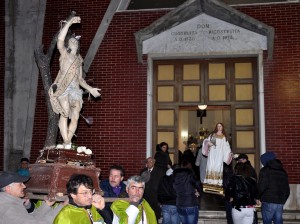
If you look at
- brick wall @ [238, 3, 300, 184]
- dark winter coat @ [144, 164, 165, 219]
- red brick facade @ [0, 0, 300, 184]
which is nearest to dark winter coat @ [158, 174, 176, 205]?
dark winter coat @ [144, 164, 165, 219]

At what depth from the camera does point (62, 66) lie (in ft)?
20.8

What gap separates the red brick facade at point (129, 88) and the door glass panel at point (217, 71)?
3.91 feet

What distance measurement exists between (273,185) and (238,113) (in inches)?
169

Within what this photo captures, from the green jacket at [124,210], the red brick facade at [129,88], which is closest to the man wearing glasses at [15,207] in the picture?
the green jacket at [124,210]

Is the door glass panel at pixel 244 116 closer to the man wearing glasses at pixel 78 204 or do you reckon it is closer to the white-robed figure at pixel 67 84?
the white-robed figure at pixel 67 84

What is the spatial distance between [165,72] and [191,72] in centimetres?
72

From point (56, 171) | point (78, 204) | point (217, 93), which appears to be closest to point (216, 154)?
point (217, 93)

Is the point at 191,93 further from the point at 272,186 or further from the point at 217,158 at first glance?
the point at 272,186

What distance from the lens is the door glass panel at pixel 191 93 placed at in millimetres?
11281

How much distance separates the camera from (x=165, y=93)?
1142 centimetres

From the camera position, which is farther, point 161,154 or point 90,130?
point 90,130

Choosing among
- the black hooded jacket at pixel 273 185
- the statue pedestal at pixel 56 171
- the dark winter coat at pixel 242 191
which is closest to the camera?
the statue pedestal at pixel 56 171

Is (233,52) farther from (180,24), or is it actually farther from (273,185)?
(273,185)

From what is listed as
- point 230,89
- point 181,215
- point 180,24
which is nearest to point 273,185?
point 181,215
